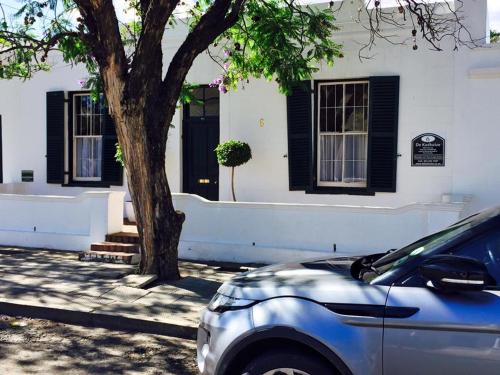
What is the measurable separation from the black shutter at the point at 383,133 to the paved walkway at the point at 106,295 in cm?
340

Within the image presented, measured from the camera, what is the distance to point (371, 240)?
9062mm

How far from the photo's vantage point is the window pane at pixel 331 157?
422 inches

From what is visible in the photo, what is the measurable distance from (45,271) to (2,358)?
3.56m

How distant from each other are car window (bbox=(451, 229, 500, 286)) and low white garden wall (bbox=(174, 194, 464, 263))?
5.58 meters

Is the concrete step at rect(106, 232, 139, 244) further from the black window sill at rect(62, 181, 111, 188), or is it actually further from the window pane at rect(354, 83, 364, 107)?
the window pane at rect(354, 83, 364, 107)

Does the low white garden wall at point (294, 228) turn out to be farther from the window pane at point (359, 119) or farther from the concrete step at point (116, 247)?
the window pane at point (359, 119)

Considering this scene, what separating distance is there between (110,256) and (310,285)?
271 inches

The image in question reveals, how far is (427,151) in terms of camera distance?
392 inches

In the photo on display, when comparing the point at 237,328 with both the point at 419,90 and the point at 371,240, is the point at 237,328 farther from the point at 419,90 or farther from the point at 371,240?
the point at 419,90

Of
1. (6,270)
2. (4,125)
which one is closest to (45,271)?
(6,270)

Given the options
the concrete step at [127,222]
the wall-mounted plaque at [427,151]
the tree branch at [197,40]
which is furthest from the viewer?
the concrete step at [127,222]

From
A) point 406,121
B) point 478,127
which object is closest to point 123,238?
point 406,121

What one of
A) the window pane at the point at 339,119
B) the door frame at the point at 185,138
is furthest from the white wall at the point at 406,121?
the window pane at the point at 339,119

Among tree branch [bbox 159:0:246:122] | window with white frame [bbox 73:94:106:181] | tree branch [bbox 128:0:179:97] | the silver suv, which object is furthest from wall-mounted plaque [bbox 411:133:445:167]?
window with white frame [bbox 73:94:106:181]
